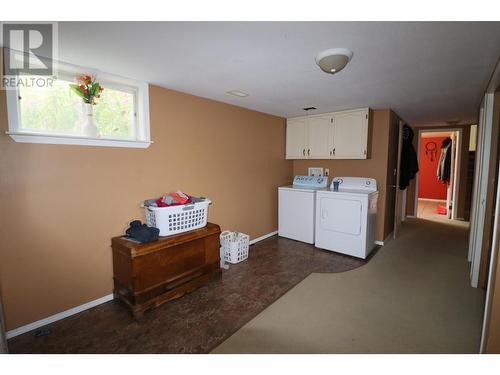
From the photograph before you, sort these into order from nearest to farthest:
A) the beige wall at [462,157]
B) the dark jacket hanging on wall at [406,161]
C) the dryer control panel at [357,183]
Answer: the dryer control panel at [357,183]
the dark jacket hanging on wall at [406,161]
the beige wall at [462,157]

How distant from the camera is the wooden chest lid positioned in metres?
1.99

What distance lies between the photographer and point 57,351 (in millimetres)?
1630

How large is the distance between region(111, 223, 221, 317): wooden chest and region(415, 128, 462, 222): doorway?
523 centimetres

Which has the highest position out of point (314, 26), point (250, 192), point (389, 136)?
point (314, 26)

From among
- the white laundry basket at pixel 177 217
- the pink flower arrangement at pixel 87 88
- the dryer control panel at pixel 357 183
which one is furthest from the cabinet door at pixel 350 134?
the pink flower arrangement at pixel 87 88

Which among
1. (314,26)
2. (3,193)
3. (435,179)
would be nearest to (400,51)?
(314,26)

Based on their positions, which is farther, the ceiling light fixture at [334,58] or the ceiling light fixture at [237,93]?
the ceiling light fixture at [237,93]

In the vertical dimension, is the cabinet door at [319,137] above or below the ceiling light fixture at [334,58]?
below

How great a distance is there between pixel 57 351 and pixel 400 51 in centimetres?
307

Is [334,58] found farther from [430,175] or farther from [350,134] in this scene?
[430,175]

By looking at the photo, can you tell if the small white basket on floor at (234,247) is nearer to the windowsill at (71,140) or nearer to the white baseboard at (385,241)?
the windowsill at (71,140)

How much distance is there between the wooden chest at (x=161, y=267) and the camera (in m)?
1.99

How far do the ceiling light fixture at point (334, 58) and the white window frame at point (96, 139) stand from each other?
1.66m
